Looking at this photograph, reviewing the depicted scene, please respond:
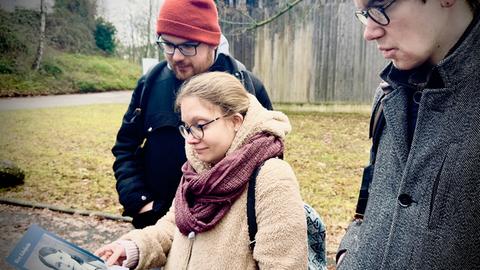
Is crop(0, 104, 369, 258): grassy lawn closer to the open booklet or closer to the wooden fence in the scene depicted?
the wooden fence

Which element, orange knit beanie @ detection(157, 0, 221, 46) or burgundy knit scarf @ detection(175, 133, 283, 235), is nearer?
burgundy knit scarf @ detection(175, 133, 283, 235)

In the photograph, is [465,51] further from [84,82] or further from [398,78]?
[84,82]

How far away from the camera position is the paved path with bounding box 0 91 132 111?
977 cm

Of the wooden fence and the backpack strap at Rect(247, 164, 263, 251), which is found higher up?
the backpack strap at Rect(247, 164, 263, 251)

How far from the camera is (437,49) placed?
3.83 ft

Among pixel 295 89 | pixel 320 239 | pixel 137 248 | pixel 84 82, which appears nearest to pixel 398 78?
pixel 320 239

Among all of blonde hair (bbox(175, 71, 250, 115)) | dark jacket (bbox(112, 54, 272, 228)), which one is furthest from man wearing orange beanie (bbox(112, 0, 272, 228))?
blonde hair (bbox(175, 71, 250, 115))

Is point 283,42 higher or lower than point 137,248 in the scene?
lower

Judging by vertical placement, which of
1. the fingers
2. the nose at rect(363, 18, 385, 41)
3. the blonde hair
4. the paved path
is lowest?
the paved path

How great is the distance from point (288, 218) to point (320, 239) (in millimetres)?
341

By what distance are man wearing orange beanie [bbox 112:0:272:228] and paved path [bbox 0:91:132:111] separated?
24.4 ft

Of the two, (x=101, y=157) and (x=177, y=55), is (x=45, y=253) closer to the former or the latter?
(x=177, y=55)

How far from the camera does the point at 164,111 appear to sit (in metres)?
2.37

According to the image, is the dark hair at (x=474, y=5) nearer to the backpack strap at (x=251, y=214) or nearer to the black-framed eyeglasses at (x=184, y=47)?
the backpack strap at (x=251, y=214)
